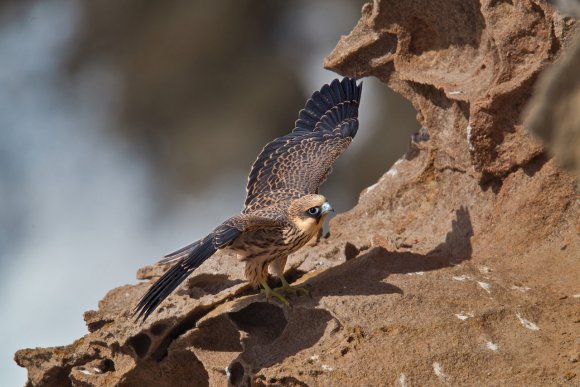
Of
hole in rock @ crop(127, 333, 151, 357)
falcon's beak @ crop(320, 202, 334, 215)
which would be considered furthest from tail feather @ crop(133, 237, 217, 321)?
falcon's beak @ crop(320, 202, 334, 215)

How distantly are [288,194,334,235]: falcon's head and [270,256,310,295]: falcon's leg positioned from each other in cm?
28

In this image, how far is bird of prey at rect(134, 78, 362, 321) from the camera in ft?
18.1

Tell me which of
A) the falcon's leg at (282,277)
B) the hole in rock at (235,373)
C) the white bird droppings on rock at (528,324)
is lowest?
the white bird droppings on rock at (528,324)

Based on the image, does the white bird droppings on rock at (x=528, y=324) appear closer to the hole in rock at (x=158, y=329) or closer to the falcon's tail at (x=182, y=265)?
the falcon's tail at (x=182, y=265)

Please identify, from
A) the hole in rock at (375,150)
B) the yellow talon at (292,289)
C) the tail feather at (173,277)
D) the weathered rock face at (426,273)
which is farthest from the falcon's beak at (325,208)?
the hole in rock at (375,150)

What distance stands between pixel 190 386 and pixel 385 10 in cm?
292

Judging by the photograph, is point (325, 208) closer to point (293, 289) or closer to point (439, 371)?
point (293, 289)

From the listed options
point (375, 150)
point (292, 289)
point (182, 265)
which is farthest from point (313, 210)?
point (375, 150)

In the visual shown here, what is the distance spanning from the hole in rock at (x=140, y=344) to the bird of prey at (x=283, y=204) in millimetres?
159

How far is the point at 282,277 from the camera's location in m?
5.79

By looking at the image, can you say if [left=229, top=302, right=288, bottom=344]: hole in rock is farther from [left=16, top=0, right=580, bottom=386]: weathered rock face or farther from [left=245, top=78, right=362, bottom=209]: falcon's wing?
[left=245, top=78, right=362, bottom=209]: falcon's wing

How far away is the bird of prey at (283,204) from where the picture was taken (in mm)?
5520

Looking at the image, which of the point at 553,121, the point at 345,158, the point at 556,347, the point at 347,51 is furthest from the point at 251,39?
the point at 553,121

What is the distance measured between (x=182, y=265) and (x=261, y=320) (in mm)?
609
